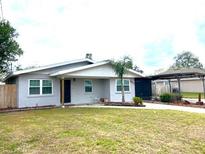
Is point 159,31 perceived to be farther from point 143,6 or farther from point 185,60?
point 185,60

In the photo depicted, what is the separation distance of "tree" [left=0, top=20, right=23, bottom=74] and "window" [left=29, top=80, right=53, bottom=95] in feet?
27.4

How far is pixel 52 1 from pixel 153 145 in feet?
27.1

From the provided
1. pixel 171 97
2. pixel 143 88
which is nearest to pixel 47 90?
pixel 171 97

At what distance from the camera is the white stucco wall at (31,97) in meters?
18.3

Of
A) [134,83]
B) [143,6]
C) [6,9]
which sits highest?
[143,6]

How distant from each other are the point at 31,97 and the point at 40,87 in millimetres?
1007

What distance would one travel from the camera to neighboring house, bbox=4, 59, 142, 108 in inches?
733

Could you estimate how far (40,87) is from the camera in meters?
19.2

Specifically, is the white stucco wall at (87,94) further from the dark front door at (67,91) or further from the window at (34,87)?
the window at (34,87)

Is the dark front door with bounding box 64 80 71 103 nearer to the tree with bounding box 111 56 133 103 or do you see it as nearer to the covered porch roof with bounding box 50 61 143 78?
the covered porch roof with bounding box 50 61 143 78

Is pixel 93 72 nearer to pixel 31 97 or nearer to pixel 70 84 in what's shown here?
pixel 70 84

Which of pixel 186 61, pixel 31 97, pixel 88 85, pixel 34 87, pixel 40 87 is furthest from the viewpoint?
pixel 186 61

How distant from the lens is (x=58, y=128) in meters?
9.52

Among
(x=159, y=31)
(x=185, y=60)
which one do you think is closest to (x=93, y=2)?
(x=159, y=31)
